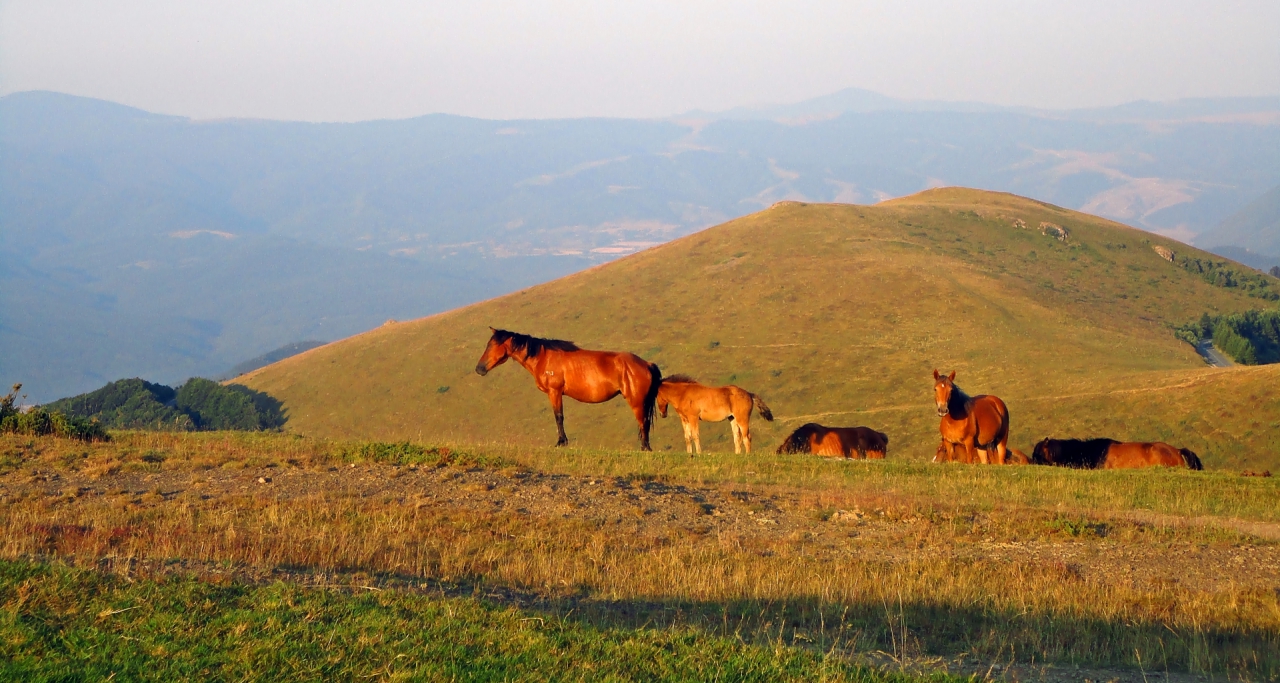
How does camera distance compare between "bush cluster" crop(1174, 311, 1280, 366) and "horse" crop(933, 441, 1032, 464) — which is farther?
"bush cluster" crop(1174, 311, 1280, 366)

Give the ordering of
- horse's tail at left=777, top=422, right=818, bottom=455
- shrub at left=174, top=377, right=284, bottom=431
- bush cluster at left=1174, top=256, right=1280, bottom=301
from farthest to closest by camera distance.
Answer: bush cluster at left=1174, top=256, right=1280, bottom=301 → shrub at left=174, top=377, right=284, bottom=431 → horse's tail at left=777, top=422, right=818, bottom=455

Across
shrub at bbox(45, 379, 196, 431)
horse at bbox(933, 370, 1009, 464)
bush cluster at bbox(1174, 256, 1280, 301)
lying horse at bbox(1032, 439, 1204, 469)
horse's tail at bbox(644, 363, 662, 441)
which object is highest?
bush cluster at bbox(1174, 256, 1280, 301)

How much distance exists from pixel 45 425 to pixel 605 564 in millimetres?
12290

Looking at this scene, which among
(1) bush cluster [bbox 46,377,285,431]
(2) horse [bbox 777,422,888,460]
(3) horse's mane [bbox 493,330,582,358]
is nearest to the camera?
(3) horse's mane [bbox 493,330,582,358]

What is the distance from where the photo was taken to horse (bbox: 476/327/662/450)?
22.7 meters

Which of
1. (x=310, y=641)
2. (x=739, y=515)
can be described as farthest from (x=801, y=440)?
(x=310, y=641)

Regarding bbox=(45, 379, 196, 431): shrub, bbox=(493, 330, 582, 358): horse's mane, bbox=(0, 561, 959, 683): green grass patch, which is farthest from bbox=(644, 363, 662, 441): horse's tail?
bbox=(45, 379, 196, 431): shrub

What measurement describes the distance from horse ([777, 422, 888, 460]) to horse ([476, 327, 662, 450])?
4.23 meters

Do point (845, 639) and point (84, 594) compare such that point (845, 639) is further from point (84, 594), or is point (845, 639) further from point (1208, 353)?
point (1208, 353)

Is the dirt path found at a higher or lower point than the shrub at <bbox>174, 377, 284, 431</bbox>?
lower

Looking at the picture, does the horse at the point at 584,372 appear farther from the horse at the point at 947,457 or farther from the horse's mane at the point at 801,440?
the horse at the point at 947,457

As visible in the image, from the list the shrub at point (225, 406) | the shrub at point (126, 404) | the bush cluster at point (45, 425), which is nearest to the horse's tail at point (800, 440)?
the bush cluster at point (45, 425)

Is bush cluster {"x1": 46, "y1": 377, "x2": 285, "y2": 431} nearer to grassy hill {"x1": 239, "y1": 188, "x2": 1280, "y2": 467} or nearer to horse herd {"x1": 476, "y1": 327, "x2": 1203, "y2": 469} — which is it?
grassy hill {"x1": 239, "y1": 188, "x2": 1280, "y2": 467}

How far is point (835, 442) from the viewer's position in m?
25.1
